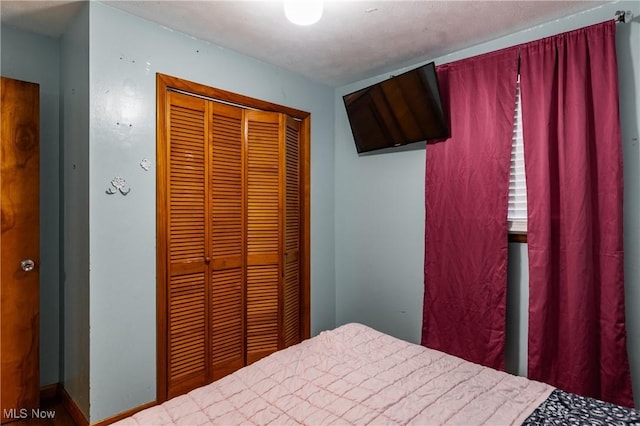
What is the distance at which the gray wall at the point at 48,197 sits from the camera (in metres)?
2.28

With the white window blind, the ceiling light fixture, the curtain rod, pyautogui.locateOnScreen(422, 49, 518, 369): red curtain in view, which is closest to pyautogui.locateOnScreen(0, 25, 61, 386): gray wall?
the ceiling light fixture

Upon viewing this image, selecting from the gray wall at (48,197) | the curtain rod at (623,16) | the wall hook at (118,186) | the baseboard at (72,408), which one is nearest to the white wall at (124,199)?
the wall hook at (118,186)

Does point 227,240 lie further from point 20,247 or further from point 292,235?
point 20,247

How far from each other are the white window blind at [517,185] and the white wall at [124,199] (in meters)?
2.05

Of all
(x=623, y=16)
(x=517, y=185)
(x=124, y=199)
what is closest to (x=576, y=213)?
(x=517, y=185)

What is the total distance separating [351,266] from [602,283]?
181 centimetres

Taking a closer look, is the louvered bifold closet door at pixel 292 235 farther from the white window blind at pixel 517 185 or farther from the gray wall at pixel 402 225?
the white window blind at pixel 517 185

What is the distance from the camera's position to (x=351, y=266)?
319 centimetres

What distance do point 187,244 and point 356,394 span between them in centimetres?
145

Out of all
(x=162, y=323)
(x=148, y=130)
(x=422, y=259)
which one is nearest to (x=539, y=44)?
(x=422, y=259)

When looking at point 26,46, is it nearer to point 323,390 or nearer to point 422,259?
point 323,390

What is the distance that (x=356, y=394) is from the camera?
133 cm

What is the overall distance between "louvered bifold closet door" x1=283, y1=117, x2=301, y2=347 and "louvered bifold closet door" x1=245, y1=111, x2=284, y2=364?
101 millimetres

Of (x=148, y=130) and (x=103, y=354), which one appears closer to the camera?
(x=103, y=354)
